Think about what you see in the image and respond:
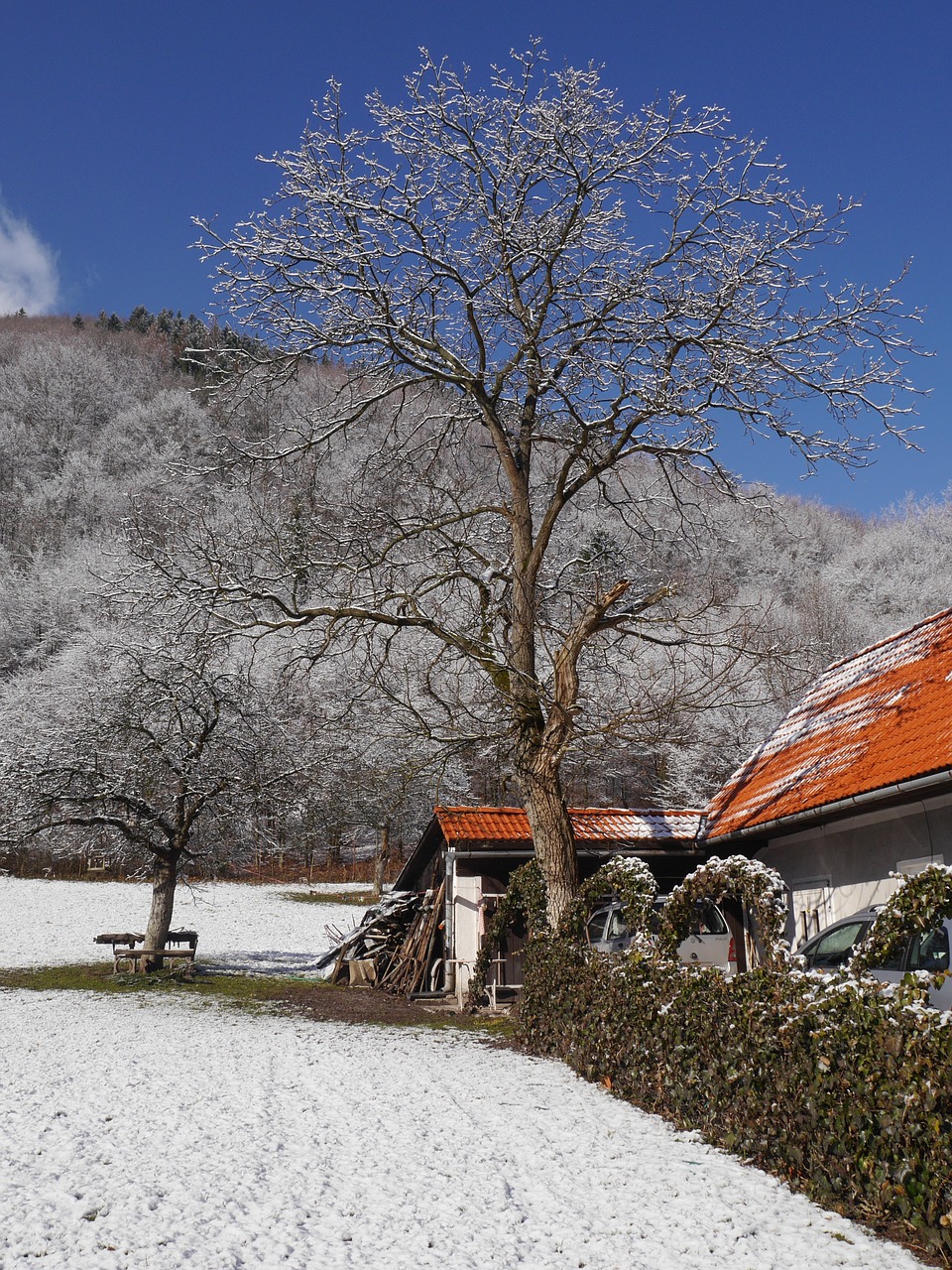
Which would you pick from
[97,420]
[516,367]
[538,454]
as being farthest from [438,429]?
[97,420]

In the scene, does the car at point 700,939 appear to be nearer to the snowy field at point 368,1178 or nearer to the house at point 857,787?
the house at point 857,787

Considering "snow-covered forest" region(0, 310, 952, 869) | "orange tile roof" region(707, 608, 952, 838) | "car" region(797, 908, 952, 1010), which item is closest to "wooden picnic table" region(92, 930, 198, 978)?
"snow-covered forest" region(0, 310, 952, 869)

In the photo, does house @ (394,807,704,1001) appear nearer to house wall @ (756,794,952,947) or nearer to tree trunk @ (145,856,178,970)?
house wall @ (756,794,952,947)

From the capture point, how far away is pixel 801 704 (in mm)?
16359

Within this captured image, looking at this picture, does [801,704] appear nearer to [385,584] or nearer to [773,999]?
[385,584]

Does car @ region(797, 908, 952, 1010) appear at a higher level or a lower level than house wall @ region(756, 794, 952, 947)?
lower

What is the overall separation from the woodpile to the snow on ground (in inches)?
99.7

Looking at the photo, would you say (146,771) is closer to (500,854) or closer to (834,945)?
(500,854)

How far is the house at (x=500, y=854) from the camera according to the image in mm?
17406

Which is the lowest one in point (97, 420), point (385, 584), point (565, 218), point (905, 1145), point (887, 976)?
point (905, 1145)

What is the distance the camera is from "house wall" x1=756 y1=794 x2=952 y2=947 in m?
10.1

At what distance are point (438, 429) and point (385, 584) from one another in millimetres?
3687

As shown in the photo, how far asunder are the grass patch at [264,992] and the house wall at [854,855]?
4.22 meters

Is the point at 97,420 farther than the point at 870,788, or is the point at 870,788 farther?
the point at 97,420
